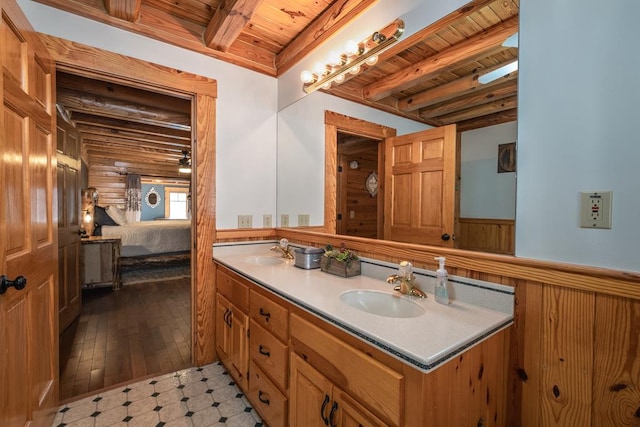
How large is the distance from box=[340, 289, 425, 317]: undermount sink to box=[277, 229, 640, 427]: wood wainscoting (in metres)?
0.32

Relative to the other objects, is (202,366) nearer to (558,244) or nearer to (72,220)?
(72,220)

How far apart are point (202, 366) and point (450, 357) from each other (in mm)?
1967

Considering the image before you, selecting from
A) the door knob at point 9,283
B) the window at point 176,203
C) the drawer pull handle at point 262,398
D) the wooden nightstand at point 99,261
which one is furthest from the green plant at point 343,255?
the window at point 176,203

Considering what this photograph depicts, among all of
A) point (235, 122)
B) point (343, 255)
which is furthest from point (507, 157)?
point (235, 122)

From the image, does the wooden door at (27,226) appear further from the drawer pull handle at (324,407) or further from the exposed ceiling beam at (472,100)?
the exposed ceiling beam at (472,100)

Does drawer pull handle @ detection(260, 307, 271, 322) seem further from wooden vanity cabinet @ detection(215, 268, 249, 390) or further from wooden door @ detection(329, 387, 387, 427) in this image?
wooden door @ detection(329, 387, 387, 427)

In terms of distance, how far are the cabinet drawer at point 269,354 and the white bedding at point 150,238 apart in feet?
14.2

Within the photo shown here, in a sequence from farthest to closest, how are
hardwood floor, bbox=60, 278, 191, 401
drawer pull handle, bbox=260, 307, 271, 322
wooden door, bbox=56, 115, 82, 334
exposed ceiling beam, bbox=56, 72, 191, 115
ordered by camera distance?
wooden door, bbox=56, 115, 82, 334 < exposed ceiling beam, bbox=56, 72, 191, 115 < hardwood floor, bbox=60, 278, 191, 401 < drawer pull handle, bbox=260, 307, 271, 322

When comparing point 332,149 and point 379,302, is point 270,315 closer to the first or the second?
point 379,302

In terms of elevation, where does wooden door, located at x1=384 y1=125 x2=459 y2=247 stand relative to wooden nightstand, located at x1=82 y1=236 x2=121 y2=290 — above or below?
above

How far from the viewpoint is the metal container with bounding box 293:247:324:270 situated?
1745 millimetres

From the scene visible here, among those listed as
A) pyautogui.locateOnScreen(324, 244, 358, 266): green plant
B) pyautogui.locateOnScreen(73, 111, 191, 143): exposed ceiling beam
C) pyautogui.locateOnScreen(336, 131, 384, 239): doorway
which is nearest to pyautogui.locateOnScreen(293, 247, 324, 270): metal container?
pyautogui.locateOnScreen(324, 244, 358, 266): green plant

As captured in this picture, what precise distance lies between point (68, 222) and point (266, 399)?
8.65ft

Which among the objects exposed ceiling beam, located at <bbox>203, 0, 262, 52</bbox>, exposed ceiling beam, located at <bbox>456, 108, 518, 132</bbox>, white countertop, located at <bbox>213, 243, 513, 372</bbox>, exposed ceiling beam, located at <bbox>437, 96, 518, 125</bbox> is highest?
exposed ceiling beam, located at <bbox>203, 0, 262, 52</bbox>
